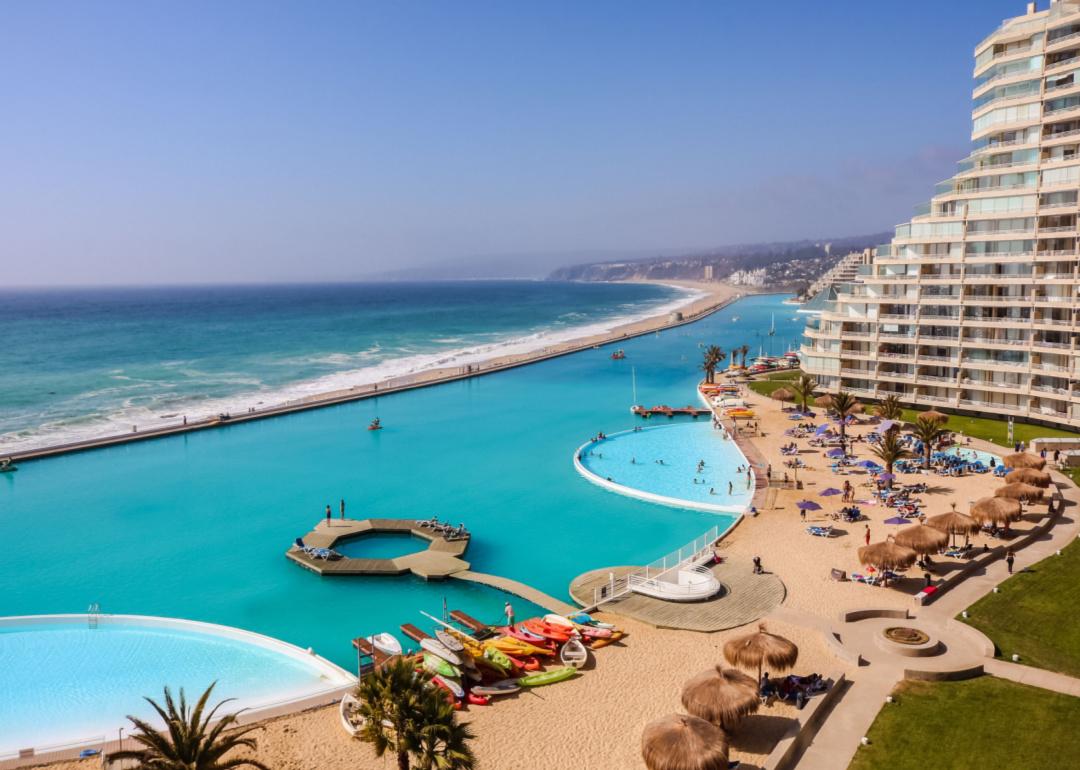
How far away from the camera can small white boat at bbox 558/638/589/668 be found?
23587 mm

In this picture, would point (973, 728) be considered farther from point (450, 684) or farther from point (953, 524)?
point (450, 684)

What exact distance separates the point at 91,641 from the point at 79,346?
409ft

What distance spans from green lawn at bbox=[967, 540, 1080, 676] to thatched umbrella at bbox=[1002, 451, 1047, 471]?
8.22 m

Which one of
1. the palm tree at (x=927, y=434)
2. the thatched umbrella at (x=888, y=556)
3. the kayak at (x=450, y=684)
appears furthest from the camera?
the palm tree at (x=927, y=434)

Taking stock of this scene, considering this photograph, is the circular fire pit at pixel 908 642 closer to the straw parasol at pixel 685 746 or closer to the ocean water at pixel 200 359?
the straw parasol at pixel 685 746

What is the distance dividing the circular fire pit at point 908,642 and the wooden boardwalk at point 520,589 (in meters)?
10.5

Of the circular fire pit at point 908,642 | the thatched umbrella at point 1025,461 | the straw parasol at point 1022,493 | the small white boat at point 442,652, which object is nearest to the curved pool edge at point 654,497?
the straw parasol at point 1022,493

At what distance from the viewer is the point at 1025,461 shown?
124ft

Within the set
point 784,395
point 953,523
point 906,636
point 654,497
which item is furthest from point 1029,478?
point 784,395

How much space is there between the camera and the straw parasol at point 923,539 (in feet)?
92.1

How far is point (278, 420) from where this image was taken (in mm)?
67625

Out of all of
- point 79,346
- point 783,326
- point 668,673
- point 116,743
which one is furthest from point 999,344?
point 79,346

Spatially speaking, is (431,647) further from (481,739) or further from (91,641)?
(91,641)

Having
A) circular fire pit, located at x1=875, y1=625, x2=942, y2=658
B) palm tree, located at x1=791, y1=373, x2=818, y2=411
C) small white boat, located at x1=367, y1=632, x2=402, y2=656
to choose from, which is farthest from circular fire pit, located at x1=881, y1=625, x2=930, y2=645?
palm tree, located at x1=791, y1=373, x2=818, y2=411
